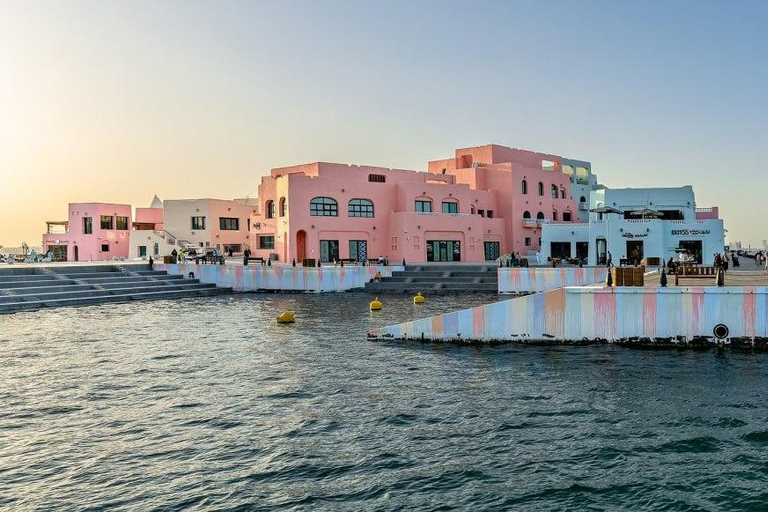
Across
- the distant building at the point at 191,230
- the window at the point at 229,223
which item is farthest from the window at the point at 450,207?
the window at the point at 229,223

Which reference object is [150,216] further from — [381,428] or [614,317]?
[381,428]

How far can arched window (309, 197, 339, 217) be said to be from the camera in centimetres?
5081

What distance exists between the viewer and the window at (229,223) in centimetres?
6898

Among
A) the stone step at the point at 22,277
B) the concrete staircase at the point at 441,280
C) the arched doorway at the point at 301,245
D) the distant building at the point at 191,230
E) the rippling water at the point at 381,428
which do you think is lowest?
the rippling water at the point at 381,428

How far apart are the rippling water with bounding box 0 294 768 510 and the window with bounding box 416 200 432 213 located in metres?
37.2

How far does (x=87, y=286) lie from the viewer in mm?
35406

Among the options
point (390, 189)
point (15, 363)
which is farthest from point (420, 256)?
point (15, 363)

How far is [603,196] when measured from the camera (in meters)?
59.5

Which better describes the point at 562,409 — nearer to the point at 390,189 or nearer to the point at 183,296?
the point at 183,296

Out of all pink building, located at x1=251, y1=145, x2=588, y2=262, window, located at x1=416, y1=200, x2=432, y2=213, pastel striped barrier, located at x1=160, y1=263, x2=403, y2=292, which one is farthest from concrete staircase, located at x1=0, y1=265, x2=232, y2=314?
window, located at x1=416, y1=200, x2=432, y2=213

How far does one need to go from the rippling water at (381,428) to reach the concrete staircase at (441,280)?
864 inches

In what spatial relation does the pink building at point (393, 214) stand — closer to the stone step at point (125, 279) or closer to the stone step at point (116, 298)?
the stone step at point (116, 298)

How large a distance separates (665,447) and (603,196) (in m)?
53.8

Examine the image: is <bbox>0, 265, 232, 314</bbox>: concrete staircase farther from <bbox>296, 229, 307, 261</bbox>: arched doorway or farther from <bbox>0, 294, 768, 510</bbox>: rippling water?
<bbox>0, 294, 768, 510</bbox>: rippling water
